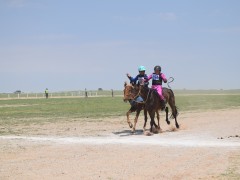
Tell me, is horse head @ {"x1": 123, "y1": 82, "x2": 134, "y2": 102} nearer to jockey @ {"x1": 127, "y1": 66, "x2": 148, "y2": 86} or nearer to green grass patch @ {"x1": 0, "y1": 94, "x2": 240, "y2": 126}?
jockey @ {"x1": 127, "y1": 66, "x2": 148, "y2": 86}

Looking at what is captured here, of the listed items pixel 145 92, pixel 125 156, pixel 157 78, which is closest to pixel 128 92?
pixel 145 92

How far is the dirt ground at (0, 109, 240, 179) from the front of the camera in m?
11.0

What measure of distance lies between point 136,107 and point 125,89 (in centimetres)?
129

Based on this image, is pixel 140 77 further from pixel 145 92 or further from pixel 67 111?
pixel 67 111

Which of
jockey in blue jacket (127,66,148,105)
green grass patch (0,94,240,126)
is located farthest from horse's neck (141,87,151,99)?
green grass patch (0,94,240,126)

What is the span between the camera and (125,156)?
13242 millimetres

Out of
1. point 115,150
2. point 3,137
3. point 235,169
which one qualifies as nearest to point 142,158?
point 115,150

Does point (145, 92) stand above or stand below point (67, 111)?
above

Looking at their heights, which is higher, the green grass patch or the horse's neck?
the horse's neck

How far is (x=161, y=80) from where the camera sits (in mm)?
20031

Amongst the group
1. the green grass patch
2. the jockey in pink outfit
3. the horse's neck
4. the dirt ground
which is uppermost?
the jockey in pink outfit

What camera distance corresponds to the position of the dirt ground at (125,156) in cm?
1101

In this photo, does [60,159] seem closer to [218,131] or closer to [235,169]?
[235,169]

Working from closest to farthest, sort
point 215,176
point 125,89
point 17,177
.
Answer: point 215,176 → point 17,177 → point 125,89
